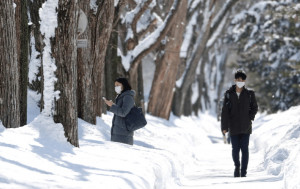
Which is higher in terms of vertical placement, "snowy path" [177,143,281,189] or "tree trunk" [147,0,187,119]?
"tree trunk" [147,0,187,119]

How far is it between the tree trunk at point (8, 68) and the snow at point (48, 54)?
0.42 metres

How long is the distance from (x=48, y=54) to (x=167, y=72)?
12800mm

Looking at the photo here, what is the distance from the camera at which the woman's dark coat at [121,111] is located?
801 centimetres

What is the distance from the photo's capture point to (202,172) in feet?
35.3

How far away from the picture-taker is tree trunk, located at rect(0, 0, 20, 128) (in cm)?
705

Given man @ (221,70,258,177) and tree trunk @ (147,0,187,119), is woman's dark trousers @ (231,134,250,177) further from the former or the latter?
tree trunk @ (147,0,187,119)

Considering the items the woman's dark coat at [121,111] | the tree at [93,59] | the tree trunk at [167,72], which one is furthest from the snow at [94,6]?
the tree trunk at [167,72]

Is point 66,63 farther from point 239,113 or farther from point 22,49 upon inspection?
point 239,113

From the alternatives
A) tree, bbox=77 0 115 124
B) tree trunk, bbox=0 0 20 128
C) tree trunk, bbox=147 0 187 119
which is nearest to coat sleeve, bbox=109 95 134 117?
tree trunk, bbox=0 0 20 128

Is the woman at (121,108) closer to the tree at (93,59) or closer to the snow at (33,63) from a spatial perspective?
the tree at (93,59)

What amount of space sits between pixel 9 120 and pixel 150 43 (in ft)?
27.7

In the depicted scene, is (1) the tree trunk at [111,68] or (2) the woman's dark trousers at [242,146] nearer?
(2) the woman's dark trousers at [242,146]

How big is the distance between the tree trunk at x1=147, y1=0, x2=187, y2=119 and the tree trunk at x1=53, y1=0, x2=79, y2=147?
11521 mm

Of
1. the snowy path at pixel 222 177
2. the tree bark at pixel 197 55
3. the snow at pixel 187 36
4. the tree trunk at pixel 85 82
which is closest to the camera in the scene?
the snowy path at pixel 222 177
